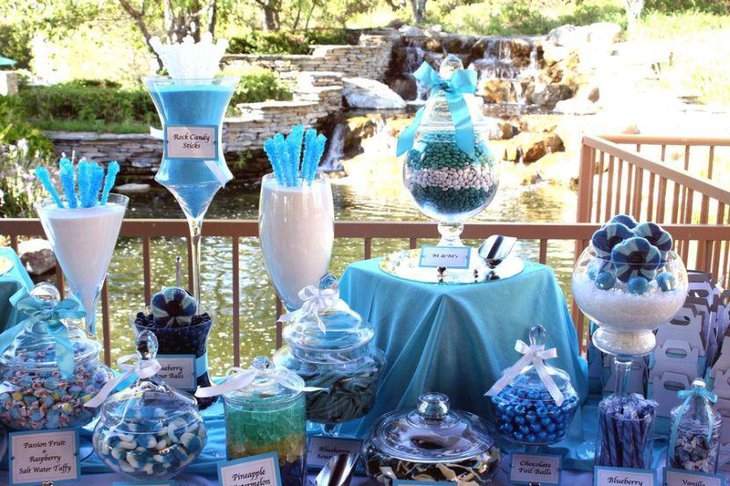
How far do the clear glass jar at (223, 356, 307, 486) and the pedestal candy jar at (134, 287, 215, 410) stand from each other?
0.74 feet

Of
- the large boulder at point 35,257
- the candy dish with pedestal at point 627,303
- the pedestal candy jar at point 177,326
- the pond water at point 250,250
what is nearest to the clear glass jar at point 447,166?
the candy dish with pedestal at point 627,303

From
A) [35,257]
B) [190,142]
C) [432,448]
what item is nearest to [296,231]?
[190,142]

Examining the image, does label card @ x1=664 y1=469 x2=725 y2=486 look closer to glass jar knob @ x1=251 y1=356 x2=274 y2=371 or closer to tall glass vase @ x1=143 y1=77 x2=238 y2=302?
glass jar knob @ x1=251 y1=356 x2=274 y2=371

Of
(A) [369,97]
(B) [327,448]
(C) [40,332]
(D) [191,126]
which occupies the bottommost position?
(B) [327,448]

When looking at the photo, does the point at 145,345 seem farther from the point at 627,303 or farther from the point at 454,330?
the point at 627,303

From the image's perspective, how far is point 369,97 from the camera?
10.9m

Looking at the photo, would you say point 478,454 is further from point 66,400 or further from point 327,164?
point 327,164

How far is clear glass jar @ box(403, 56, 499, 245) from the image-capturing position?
1.45 metres

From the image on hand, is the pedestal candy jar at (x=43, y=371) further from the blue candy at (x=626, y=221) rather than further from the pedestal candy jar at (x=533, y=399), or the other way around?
the blue candy at (x=626, y=221)

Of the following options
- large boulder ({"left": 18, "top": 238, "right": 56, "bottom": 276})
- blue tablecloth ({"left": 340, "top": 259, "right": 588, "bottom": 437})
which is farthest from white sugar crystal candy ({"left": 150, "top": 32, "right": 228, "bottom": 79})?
large boulder ({"left": 18, "top": 238, "right": 56, "bottom": 276})

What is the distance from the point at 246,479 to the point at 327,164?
345 inches

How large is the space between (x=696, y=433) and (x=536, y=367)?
270 mm

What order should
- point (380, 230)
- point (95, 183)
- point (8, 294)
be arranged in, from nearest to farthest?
point (95, 183) → point (8, 294) → point (380, 230)

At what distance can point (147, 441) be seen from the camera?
116cm
